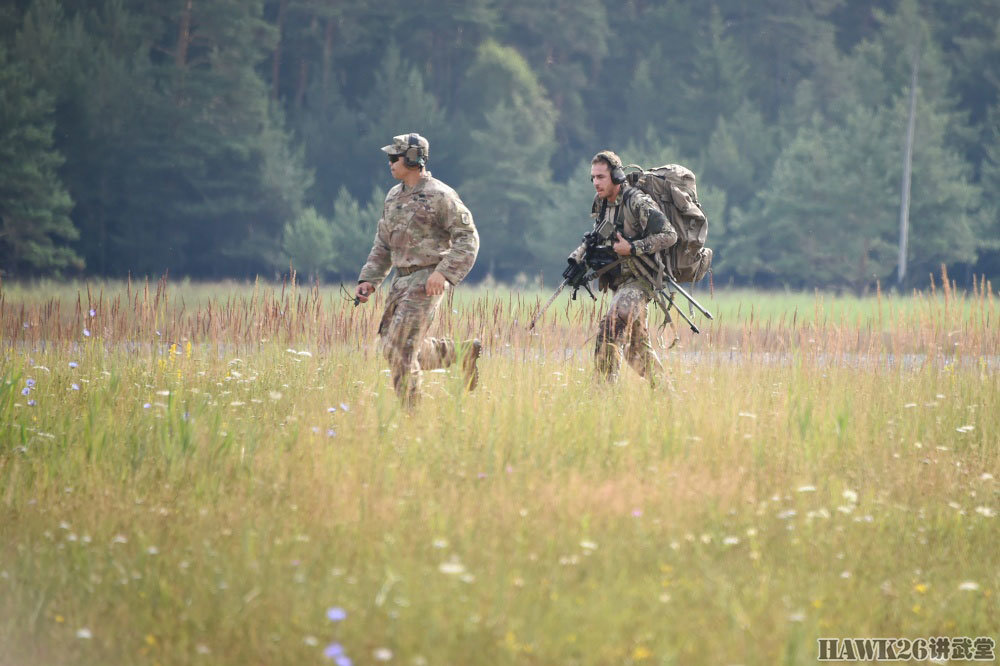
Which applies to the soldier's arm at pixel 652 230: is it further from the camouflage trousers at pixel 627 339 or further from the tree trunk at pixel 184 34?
the tree trunk at pixel 184 34

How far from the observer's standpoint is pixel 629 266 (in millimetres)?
8602

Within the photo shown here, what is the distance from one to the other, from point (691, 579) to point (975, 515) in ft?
6.53

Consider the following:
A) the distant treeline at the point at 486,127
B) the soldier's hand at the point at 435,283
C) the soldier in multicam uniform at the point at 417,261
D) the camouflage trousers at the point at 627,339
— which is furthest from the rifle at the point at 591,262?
the distant treeline at the point at 486,127

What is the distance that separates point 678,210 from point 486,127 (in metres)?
42.4

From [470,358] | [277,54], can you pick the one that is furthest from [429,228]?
[277,54]

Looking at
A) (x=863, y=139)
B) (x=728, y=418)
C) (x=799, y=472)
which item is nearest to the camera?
(x=799, y=472)

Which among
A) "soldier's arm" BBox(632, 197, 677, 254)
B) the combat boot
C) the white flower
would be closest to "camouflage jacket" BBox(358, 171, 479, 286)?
the combat boot

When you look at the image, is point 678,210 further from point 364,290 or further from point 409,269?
point 364,290

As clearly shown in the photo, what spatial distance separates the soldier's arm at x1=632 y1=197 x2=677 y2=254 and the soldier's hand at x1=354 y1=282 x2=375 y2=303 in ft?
5.80

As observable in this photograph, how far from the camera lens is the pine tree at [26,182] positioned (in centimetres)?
3444

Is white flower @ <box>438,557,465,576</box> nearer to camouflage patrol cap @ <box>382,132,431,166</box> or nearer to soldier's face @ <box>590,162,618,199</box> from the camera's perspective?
camouflage patrol cap @ <box>382,132,431,166</box>

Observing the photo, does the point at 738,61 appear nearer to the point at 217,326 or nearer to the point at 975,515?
the point at 217,326

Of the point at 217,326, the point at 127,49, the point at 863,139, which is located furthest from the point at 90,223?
the point at 217,326

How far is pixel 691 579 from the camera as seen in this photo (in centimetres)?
508
